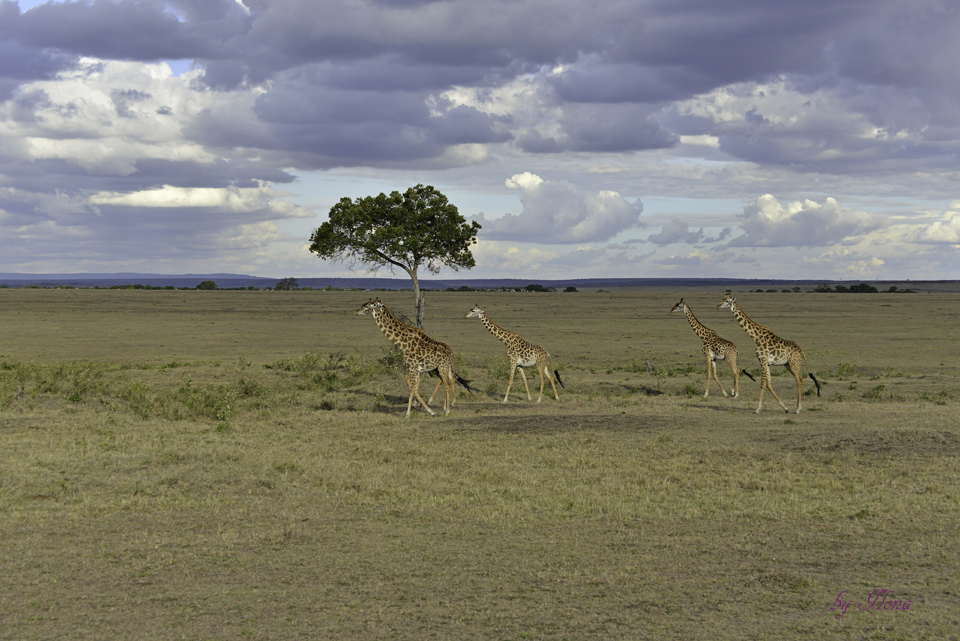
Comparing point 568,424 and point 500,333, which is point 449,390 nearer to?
point 500,333

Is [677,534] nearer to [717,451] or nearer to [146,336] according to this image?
[717,451]

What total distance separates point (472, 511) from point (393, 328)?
10.2 meters

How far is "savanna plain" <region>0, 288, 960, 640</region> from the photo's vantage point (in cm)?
738

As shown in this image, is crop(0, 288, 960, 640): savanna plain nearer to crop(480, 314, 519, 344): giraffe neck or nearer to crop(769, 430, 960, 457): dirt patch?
crop(769, 430, 960, 457): dirt patch

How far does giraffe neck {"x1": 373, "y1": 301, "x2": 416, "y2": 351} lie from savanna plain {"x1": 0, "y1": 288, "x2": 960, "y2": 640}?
73.7 inches

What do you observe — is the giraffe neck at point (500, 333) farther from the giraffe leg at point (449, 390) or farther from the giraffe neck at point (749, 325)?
the giraffe neck at point (749, 325)

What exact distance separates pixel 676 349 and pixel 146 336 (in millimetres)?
28139

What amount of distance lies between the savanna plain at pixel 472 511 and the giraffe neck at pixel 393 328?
1.87 metres

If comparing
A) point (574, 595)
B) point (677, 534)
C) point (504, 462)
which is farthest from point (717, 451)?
point (574, 595)

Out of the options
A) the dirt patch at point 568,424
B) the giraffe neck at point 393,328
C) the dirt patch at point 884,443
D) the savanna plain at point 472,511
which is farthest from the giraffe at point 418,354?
the dirt patch at point 884,443

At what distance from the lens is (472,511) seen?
10992mm

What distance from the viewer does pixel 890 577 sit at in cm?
826

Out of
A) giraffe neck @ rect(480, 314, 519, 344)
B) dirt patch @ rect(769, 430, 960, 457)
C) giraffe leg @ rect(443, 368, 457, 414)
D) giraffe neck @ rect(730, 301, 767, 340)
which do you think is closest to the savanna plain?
dirt patch @ rect(769, 430, 960, 457)

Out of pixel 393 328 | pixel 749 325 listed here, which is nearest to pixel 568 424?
pixel 393 328
